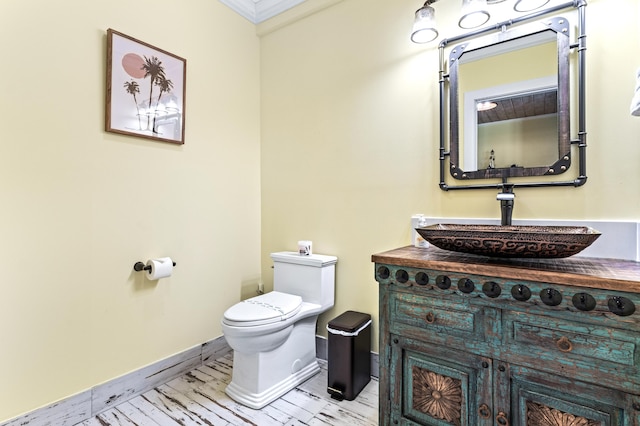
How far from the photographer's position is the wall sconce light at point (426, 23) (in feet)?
5.65

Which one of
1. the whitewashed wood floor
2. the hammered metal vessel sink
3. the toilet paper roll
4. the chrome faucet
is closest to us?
the hammered metal vessel sink

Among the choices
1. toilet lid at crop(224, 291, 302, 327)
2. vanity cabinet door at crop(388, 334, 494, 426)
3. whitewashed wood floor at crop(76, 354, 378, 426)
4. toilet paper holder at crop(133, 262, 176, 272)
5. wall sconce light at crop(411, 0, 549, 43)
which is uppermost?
wall sconce light at crop(411, 0, 549, 43)

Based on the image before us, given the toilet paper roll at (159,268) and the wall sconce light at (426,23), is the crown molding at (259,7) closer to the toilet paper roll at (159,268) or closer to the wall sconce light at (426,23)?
the wall sconce light at (426,23)

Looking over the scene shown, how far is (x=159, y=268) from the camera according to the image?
1.93 m

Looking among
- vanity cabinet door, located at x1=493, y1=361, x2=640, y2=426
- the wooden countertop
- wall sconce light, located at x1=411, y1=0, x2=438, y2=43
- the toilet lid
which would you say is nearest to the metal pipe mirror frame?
wall sconce light, located at x1=411, y1=0, x2=438, y2=43

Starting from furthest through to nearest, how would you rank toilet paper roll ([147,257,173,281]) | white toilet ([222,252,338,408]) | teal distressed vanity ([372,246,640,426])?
toilet paper roll ([147,257,173,281]), white toilet ([222,252,338,408]), teal distressed vanity ([372,246,640,426])

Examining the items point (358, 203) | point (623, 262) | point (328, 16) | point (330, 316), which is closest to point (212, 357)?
point (330, 316)

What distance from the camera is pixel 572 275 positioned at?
105cm

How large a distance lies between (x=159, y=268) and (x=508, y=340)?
1.83 metres

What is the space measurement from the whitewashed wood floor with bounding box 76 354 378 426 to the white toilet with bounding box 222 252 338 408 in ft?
0.25

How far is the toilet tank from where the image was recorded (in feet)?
7.19

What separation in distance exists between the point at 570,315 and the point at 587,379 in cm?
20

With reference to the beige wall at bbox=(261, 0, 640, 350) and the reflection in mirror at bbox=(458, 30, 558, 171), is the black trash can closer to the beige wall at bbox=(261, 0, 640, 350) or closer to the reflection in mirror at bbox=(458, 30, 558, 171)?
the beige wall at bbox=(261, 0, 640, 350)

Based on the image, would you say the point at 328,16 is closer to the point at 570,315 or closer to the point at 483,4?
the point at 483,4
